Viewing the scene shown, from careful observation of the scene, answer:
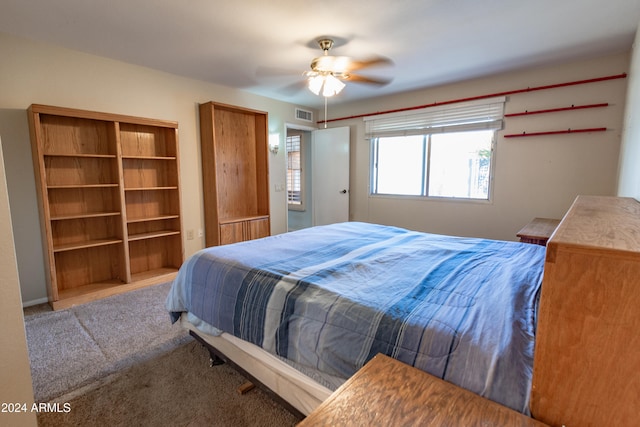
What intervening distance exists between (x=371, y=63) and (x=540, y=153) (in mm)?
2177

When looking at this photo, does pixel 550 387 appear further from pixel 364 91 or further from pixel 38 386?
pixel 364 91

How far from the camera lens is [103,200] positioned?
121 inches

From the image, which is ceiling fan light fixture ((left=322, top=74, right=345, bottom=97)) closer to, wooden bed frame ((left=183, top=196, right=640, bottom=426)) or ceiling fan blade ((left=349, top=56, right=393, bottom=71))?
ceiling fan blade ((left=349, top=56, right=393, bottom=71))

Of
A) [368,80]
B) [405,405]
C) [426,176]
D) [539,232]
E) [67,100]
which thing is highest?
[368,80]

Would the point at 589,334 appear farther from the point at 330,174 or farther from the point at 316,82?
the point at 330,174

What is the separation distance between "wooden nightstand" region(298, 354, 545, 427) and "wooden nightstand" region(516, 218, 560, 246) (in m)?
1.91

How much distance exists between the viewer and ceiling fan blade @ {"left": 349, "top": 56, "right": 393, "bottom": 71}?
9.73 ft

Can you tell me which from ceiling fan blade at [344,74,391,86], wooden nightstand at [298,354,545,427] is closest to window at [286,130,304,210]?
ceiling fan blade at [344,74,391,86]

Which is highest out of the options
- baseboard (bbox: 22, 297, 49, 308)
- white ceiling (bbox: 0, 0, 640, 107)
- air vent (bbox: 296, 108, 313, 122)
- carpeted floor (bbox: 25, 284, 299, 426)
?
white ceiling (bbox: 0, 0, 640, 107)

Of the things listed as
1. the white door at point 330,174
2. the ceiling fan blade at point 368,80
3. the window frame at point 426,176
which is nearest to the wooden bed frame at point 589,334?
the ceiling fan blade at point 368,80

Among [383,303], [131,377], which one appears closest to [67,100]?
[131,377]

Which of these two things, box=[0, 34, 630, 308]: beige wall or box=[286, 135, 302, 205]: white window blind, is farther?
box=[286, 135, 302, 205]: white window blind

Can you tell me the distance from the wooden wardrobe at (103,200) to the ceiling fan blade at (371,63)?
212cm

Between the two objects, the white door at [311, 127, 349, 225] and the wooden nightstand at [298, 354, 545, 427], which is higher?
the white door at [311, 127, 349, 225]
